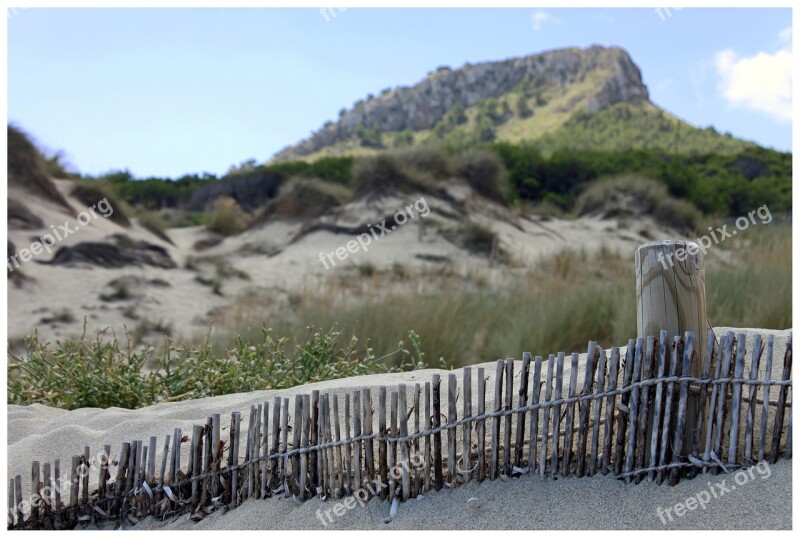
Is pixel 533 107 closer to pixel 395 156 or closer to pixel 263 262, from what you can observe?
pixel 395 156

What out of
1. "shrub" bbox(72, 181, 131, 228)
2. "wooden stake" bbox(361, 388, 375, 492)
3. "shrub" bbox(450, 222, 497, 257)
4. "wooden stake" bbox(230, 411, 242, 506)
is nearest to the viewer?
"wooden stake" bbox(361, 388, 375, 492)

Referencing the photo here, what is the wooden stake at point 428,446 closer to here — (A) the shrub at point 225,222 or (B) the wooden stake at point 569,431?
(B) the wooden stake at point 569,431

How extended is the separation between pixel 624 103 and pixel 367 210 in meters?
33.3

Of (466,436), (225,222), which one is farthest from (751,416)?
(225,222)

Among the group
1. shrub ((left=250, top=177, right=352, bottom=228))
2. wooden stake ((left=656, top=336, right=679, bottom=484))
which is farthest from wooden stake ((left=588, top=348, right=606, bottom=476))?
shrub ((left=250, top=177, right=352, bottom=228))

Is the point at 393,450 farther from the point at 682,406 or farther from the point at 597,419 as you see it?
the point at 682,406

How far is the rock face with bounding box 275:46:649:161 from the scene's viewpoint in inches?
2080

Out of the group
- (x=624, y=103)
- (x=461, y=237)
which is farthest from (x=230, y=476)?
(x=624, y=103)

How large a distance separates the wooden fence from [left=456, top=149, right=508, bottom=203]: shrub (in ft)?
43.0

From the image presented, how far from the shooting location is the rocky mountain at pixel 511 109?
40281mm

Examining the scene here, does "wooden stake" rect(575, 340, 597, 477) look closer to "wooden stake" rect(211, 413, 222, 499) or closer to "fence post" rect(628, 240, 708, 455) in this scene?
"fence post" rect(628, 240, 708, 455)

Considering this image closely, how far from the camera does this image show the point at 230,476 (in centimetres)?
319

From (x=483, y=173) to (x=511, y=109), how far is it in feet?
117

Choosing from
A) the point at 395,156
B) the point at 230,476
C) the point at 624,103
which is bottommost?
the point at 230,476
